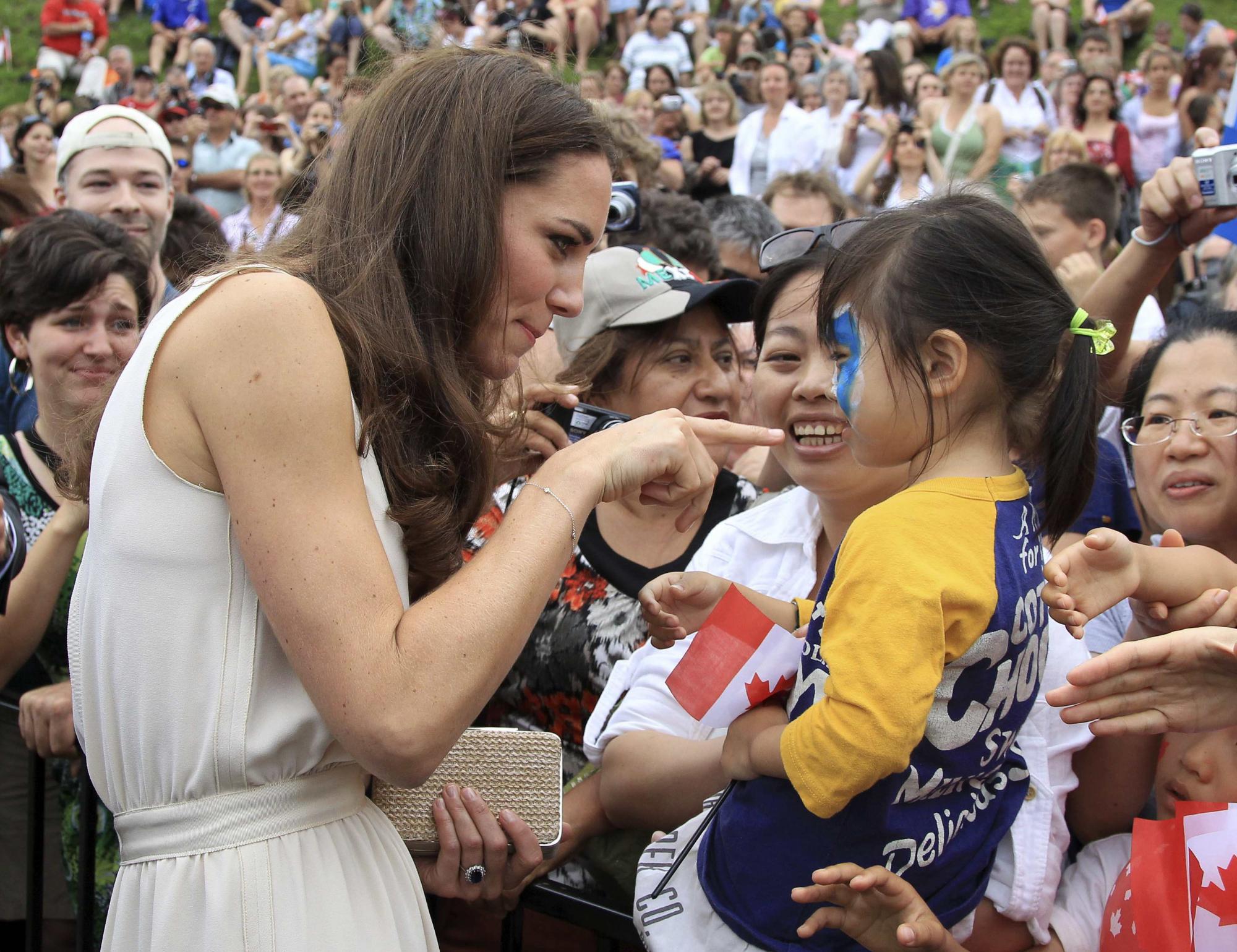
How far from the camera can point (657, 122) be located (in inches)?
465

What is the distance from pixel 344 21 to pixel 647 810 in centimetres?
1567

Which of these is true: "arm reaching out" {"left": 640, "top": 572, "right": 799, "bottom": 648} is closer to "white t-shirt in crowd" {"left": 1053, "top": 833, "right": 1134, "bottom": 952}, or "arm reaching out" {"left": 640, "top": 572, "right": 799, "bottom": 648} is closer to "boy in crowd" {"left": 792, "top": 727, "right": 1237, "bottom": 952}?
"boy in crowd" {"left": 792, "top": 727, "right": 1237, "bottom": 952}

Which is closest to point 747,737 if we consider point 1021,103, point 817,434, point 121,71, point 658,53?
point 817,434

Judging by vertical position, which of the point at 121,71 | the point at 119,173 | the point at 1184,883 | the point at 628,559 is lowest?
the point at 121,71

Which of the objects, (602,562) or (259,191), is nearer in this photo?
(602,562)

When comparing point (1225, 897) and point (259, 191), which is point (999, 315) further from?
point (259, 191)

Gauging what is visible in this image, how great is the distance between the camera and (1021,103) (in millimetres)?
10031

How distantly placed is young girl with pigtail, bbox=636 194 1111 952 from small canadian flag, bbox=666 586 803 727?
43 mm

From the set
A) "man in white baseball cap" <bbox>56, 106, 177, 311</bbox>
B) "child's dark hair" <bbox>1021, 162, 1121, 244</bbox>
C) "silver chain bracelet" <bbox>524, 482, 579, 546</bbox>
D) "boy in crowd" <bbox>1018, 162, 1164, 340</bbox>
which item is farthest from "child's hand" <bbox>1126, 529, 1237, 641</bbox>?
"man in white baseball cap" <bbox>56, 106, 177, 311</bbox>

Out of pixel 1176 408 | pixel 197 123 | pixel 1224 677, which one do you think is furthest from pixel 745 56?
pixel 1224 677

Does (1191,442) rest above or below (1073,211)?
above

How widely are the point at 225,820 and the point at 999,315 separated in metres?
1.35

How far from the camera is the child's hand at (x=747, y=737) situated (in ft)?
6.25

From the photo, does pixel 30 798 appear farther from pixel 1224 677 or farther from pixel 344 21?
pixel 344 21
